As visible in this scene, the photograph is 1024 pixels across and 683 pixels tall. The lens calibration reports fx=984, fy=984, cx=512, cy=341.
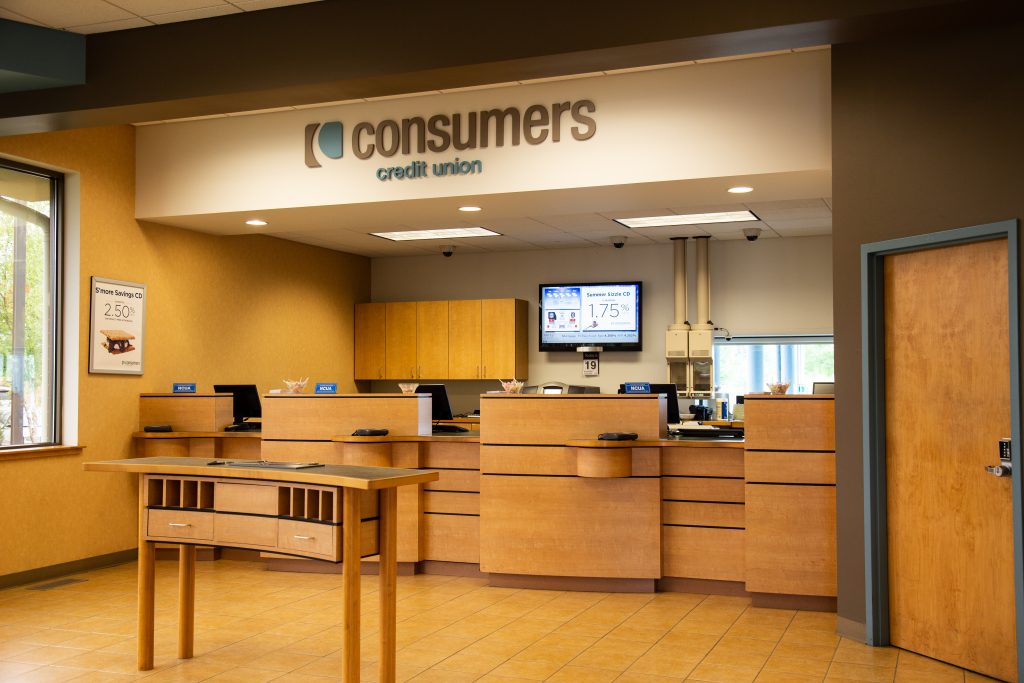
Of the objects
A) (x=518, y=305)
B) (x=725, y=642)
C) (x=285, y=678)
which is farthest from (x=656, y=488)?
(x=518, y=305)

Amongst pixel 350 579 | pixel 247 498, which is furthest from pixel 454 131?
pixel 350 579

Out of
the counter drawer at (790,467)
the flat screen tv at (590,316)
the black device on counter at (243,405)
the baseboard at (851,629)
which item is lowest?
the baseboard at (851,629)

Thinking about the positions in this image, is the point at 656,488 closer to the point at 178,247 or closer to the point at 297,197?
the point at 297,197

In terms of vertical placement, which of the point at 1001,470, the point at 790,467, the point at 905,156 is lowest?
the point at 790,467

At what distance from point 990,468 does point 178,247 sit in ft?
22.6

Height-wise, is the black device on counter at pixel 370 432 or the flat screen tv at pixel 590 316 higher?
the flat screen tv at pixel 590 316

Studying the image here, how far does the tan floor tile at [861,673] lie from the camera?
192 inches

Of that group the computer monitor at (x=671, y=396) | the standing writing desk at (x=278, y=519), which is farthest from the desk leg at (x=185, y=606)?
the computer monitor at (x=671, y=396)

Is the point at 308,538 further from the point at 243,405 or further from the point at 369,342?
the point at 369,342

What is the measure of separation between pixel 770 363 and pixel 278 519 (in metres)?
7.84

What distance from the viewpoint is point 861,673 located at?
4988 millimetres

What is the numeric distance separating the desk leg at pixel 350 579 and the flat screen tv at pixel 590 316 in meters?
7.41

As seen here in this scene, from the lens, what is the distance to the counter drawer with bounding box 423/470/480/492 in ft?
24.7

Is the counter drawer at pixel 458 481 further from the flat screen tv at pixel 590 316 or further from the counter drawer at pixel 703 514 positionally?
the flat screen tv at pixel 590 316
